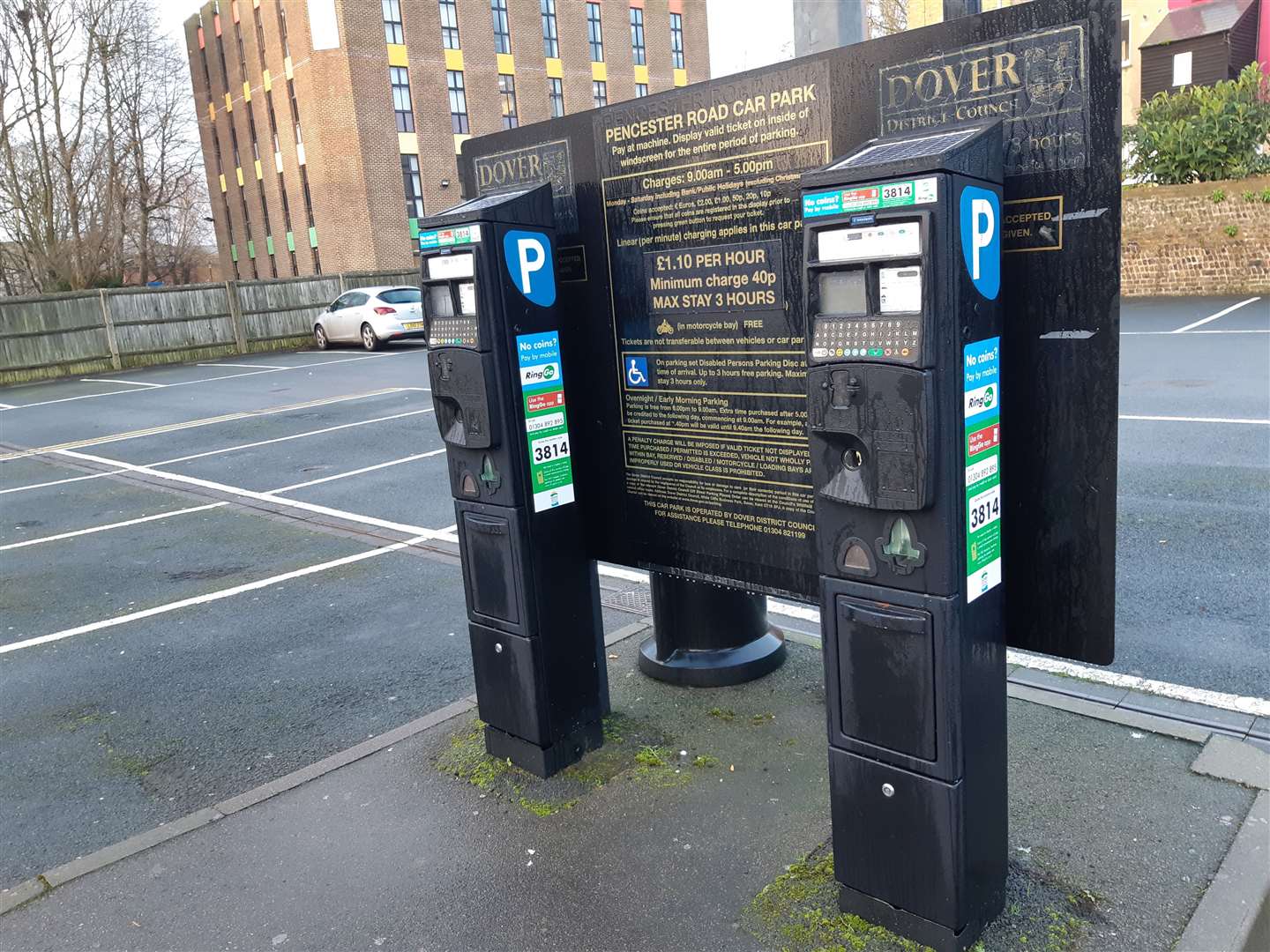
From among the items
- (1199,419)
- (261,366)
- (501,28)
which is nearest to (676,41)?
(501,28)

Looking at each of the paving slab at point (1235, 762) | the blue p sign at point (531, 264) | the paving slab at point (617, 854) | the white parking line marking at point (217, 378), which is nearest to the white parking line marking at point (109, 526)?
the paving slab at point (617, 854)

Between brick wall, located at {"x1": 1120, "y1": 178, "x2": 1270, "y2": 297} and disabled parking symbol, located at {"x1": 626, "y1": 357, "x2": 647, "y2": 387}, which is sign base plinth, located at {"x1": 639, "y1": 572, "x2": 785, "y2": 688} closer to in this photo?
disabled parking symbol, located at {"x1": 626, "y1": 357, "x2": 647, "y2": 387}

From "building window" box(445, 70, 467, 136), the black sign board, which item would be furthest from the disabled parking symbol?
"building window" box(445, 70, 467, 136)

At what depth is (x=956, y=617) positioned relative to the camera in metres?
2.53

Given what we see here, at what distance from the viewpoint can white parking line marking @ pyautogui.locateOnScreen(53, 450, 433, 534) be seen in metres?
8.02

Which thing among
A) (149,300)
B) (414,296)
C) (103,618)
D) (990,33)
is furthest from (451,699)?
(149,300)

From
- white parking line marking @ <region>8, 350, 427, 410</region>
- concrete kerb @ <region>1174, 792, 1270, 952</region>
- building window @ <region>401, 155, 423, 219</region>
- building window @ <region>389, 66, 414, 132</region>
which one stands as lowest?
concrete kerb @ <region>1174, 792, 1270, 952</region>

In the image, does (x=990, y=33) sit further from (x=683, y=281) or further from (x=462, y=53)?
(x=462, y=53)

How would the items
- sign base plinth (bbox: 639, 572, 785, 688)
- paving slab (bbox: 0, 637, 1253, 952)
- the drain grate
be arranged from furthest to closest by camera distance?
1. the drain grate
2. sign base plinth (bbox: 639, 572, 785, 688)
3. paving slab (bbox: 0, 637, 1253, 952)

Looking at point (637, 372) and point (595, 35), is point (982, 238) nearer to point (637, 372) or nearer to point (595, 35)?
point (637, 372)

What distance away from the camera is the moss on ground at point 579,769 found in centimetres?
377

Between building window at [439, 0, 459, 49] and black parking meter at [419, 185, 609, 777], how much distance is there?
40309 mm

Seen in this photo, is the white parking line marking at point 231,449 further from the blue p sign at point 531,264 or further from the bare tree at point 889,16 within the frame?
the bare tree at point 889,16

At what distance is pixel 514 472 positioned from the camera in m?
3.69
